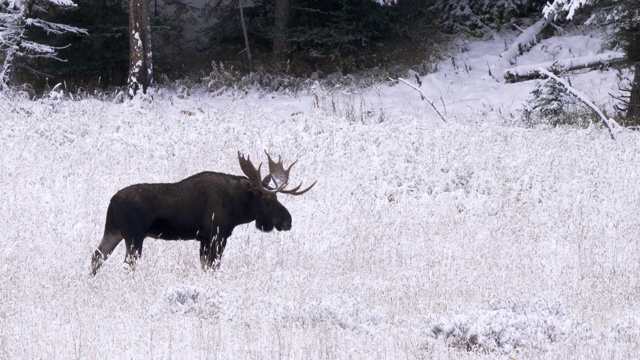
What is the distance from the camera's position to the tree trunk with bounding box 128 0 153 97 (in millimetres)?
17547

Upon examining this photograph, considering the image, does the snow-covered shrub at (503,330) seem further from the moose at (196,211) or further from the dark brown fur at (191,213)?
the dark brown fur at (191,213)

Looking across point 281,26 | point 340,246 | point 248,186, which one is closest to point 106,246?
point 248,186

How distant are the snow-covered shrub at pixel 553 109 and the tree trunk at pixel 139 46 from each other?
8.29 meters

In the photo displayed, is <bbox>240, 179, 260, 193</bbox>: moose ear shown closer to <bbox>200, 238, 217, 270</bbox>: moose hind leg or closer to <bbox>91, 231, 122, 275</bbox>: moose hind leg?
<bbox>200, 238, 217, 270</bbox>: moose hind leg

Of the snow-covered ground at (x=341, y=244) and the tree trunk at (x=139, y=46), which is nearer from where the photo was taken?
the snow-covered ground at (x=341, y=244)

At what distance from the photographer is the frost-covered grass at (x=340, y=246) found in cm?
601

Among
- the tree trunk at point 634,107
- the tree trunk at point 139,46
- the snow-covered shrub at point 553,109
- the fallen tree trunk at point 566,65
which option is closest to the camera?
the tree trunk at point 634,107

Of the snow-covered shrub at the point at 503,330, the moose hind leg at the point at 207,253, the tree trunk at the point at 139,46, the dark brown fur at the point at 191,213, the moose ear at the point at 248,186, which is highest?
the tree trunk at the point at 139,46

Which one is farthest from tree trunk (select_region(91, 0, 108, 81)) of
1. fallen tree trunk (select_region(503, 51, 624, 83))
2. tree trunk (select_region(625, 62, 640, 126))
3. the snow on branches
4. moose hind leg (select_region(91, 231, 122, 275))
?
moose hind leg (select_region(91, 231, 122, 275))

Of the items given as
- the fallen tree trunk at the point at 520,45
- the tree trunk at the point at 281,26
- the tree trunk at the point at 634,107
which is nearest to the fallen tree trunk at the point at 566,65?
the fallen tree trunk at the point at 520,45

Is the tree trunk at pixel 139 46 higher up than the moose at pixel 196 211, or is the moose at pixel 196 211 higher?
the tree trunk at pixel 139 46

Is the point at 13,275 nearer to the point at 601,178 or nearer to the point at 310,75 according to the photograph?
the point at 601,178

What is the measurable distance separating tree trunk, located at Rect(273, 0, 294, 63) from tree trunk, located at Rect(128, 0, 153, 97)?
3.99 metres

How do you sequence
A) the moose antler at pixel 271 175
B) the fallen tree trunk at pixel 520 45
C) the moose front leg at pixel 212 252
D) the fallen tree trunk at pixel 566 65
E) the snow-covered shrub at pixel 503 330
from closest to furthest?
the snow-covered shrub at pixel 503 330 < the moose front leg at pixel 212 252 < the moose antler at pixel 271 175 < the fallen tree trunk at pixel 566 65 < the fallen tree trunk at pixel 520 45
